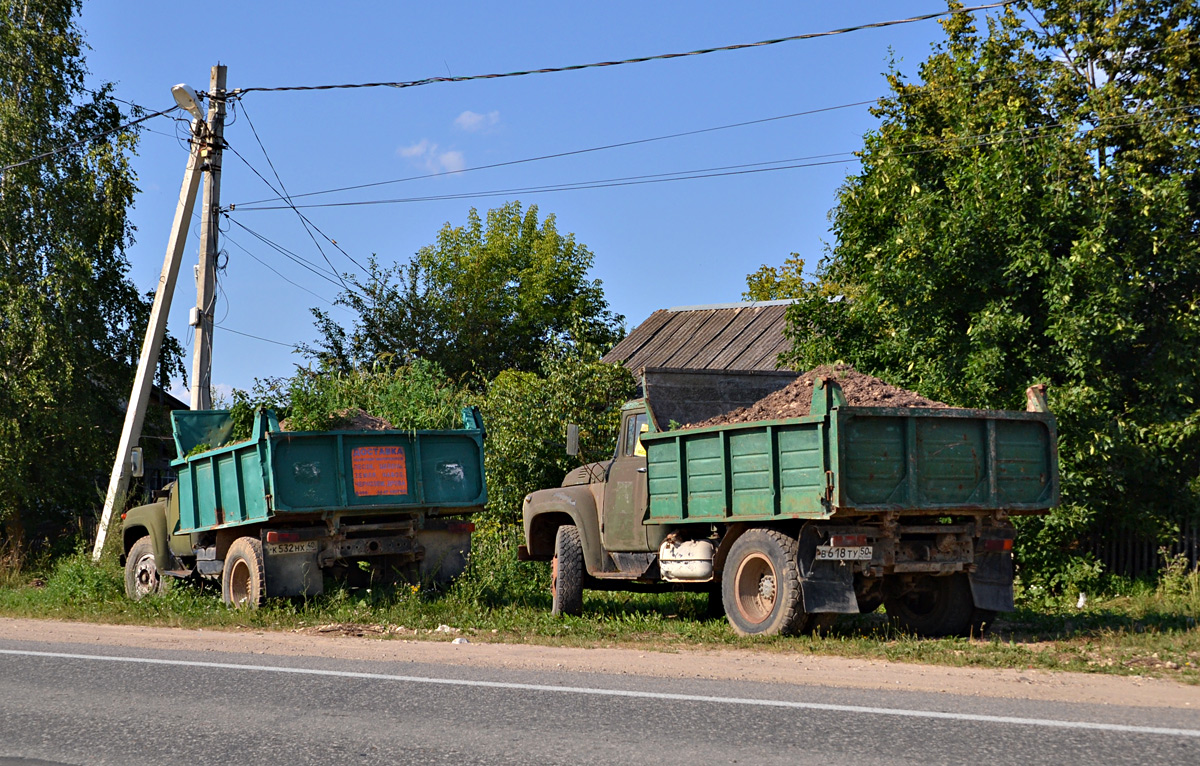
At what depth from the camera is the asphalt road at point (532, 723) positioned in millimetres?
5578

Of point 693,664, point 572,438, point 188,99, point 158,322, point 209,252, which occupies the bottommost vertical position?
point 693,664

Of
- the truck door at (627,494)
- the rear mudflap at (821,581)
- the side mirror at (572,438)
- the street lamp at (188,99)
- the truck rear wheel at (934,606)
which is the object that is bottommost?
the truck rear wheel at (934,606)

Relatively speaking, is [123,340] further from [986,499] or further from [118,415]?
[986,499]

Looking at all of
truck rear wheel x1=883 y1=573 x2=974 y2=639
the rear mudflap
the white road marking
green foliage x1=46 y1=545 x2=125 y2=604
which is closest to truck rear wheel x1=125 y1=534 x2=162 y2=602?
green foliage x1=46 y1=545 x2=125 y2=604

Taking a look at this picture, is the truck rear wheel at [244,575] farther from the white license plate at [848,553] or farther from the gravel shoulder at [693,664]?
the white license plate at [848,553]

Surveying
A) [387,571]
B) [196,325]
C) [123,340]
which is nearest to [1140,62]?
[387,571]

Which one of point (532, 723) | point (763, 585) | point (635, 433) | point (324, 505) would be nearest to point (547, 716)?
point (532, 723)

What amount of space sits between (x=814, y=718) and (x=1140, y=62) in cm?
1496

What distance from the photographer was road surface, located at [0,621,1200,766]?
562 centimetres

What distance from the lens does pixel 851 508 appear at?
9.27 metres

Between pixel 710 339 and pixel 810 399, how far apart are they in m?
17.2

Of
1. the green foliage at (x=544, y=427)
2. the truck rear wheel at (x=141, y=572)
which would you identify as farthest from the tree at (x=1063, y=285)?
the truck rear wheel at (x=141, y=572)

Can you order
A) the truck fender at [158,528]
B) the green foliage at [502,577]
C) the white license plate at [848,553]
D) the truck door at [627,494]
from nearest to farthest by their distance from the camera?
the white license plate at [848,553] < the truck door at [627,494] < the green foliage at [502,577] < the truck fender at [158,528]

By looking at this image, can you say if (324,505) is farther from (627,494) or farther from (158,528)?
(158,528)
